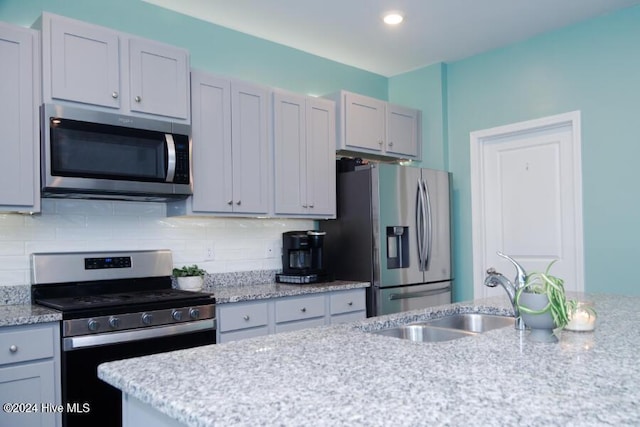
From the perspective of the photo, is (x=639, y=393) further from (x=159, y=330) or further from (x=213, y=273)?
(x=213, y=273)

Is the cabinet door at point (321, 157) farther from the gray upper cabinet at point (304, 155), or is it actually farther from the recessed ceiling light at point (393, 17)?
the recessed ceiling light at point (393, 17)

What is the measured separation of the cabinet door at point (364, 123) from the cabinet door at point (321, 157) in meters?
0.15

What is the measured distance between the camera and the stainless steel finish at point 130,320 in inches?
92.4

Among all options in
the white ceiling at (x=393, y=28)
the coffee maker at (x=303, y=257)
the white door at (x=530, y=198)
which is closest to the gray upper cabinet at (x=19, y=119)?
the white ceiling at (x=393, y=28)

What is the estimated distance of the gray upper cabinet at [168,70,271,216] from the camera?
3164 mm

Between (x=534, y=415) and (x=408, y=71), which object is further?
(x=408, y=71)

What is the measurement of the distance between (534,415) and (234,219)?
301cm

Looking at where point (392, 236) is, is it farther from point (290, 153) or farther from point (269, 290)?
point (269, 290)

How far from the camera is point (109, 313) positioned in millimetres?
2453

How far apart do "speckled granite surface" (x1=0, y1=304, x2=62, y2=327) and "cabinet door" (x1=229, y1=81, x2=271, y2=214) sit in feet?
4.20

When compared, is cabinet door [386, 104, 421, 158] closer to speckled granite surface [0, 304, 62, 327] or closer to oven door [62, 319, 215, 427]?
oven door [62, 319, 215, 427]

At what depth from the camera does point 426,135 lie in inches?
183

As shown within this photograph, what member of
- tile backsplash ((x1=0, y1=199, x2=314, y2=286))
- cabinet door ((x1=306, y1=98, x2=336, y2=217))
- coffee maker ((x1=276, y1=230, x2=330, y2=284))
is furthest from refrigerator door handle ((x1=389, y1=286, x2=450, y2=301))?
tile backsplash ((x1=0, y1=199, x2=314, y2=286))

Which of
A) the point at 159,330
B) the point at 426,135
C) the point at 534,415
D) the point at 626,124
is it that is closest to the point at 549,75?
the point at 626,124
